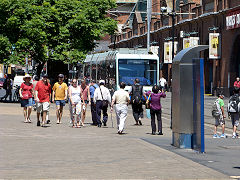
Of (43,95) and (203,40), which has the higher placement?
(203,40)

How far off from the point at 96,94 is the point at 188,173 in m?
12.6

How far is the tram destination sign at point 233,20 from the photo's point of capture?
4784cm

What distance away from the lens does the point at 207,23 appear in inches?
2192

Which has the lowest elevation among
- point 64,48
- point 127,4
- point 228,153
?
point 228,153

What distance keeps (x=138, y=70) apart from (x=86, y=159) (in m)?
25.1

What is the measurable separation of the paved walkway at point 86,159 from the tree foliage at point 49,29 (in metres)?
20.0

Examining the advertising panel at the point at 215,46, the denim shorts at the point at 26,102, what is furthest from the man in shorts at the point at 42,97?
the advertising panel at the point at 215,46

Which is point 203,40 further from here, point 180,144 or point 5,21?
point 180,144

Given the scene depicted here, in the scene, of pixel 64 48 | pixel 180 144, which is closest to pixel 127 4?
pixel 64 48

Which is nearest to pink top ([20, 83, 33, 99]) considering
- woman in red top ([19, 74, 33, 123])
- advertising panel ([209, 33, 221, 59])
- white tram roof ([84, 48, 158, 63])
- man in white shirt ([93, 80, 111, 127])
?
woman in red top ([19, 74, 33, 123])

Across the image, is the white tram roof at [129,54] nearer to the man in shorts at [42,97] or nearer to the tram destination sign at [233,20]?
the tram destination sign at [233,20]

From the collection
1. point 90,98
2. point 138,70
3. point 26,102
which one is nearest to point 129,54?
point 138,70

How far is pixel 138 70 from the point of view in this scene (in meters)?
37.7

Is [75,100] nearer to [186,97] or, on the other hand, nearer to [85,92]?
[85,92]
